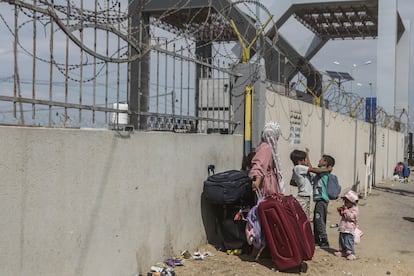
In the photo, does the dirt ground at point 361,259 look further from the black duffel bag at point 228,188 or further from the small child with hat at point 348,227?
the black duffel bag at point 228,188

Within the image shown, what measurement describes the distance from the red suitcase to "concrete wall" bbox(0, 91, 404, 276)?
89cm

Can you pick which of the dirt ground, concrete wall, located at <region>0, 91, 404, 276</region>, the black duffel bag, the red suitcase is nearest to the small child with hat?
the dirt ground

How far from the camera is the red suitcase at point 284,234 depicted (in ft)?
15.6

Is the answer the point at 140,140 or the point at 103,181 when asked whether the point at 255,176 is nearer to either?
the point at 140,140

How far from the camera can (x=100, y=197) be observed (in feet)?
12.6

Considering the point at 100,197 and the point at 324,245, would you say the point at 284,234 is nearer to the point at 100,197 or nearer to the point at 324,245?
the point at 324,245

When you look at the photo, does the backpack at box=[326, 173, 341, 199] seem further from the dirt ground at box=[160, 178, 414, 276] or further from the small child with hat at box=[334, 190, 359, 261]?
the dirt ground at box=[160, 178, 414, 276]

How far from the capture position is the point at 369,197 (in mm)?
13164

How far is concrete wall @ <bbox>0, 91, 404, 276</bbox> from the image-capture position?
3082mm

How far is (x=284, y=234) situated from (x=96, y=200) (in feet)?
6.29

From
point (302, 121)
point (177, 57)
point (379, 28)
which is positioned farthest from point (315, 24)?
point (177, 57)

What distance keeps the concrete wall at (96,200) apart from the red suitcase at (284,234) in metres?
0.90

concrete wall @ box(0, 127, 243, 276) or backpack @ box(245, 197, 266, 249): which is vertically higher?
concrete wall @ box(0, 127, 243, 276)

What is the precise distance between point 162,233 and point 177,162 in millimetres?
740
